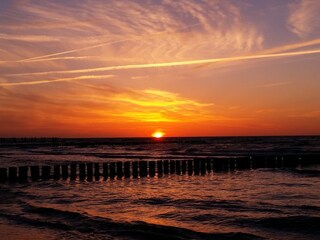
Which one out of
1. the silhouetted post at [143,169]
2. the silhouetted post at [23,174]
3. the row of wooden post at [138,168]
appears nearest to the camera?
the silhouetted post at [23,174]

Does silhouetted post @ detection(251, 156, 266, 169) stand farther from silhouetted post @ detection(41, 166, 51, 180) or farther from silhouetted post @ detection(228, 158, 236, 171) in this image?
silhouetted post @ detection(41, 166, 51, 180)

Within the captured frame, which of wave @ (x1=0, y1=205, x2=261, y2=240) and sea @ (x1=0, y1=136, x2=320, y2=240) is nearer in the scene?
wave @ (x1=0, y1=205, x2=261, y2=240)

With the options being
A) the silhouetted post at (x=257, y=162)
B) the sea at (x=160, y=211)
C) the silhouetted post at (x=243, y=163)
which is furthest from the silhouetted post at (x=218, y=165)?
the sea at (x=160, y=211)

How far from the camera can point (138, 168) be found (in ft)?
99.7

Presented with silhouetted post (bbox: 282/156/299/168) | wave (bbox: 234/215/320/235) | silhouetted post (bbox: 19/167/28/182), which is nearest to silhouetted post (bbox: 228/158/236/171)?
silhouetted post (bbox: 282/156/299/168)

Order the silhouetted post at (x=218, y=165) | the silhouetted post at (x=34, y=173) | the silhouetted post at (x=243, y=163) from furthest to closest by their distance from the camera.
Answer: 1. the silhouetted post at (x=243, y=163)
2. the silhouetted post at (x=218, y=165)
3. the silhouetted post at (x=34, y=173)

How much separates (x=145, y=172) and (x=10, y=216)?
50.8 ft

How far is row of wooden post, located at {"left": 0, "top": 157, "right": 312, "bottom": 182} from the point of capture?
2495 centimetres

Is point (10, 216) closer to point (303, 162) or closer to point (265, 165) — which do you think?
point (265, 165)

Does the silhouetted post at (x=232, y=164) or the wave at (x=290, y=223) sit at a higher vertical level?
the silhouetted post at (x=232, y=164)

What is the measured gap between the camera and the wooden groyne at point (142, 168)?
984 inches

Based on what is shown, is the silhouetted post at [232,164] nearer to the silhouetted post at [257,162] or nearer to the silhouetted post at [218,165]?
the silhouetted post at [218,165]

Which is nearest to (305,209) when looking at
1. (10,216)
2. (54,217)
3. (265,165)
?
(54,217)

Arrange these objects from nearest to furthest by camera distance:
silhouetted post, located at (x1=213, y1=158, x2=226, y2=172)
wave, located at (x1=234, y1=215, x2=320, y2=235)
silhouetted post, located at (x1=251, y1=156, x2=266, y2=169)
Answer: wave, located at (x1=234, y1=215, x2=320, y2=235)
silhouetted post, located at (x1=213, y1=158, x2=226, y2=172)
silhouetted post, located at (x1=251, y1=156, x2=266, y2=169)
